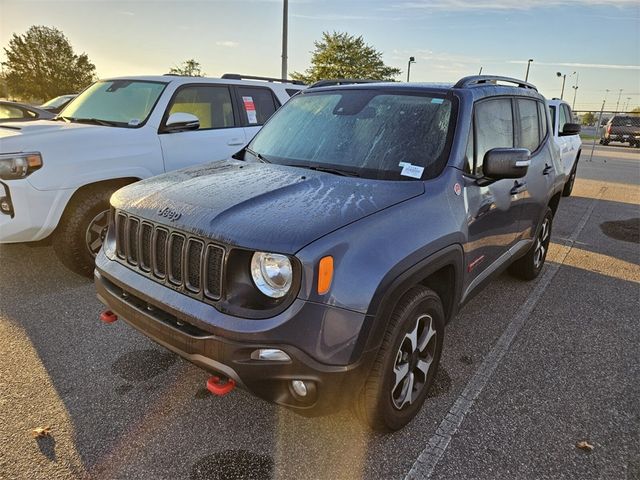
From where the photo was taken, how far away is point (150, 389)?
9.46 feet

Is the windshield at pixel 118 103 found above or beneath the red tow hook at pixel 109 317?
above

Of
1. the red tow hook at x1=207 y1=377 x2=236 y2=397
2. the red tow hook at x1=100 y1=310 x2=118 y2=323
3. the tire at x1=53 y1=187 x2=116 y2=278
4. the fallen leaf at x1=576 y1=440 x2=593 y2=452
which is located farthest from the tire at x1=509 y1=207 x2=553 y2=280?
the tire at x1=53 y1=187 x2=116 y2=278

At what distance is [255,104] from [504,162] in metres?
3.96

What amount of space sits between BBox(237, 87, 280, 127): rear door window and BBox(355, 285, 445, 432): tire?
410 centimetres

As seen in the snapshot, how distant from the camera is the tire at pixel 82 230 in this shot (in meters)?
4.21

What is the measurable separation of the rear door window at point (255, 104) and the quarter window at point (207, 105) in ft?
0.59

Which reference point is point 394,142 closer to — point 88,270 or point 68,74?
point 88,270

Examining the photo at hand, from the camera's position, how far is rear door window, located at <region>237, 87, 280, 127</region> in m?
5.88

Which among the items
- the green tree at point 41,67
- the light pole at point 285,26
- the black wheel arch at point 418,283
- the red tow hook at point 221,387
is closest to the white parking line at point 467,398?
the black wheel arch at point 418,283

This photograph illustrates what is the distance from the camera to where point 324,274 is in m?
1.97

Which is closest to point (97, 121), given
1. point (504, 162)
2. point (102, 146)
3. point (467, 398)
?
point (102, 146)

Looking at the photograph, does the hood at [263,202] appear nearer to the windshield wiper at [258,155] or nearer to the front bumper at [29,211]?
the windshield wiper at [258,155]

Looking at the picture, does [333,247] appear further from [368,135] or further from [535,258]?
[535,258]

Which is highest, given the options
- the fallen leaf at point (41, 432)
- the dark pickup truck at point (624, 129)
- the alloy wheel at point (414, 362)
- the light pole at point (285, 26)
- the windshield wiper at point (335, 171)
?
the light pole at point (285, 26)
